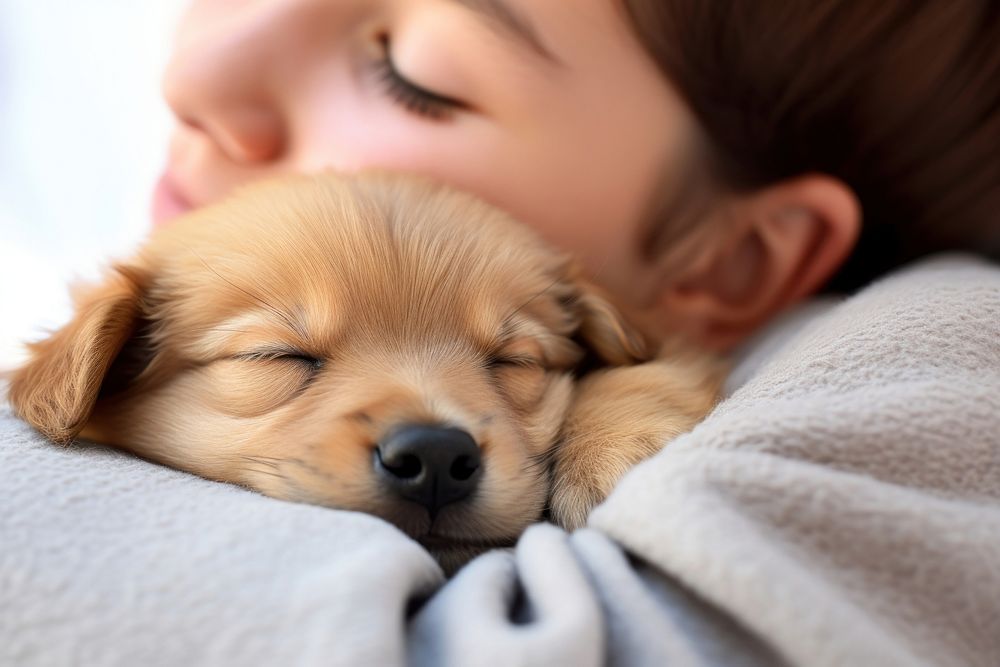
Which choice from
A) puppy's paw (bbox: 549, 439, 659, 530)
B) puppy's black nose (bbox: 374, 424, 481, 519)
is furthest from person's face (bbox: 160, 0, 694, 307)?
puppy's black nose (bbox: 374, 424, 481, 519)

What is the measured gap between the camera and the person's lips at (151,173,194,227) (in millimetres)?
2338

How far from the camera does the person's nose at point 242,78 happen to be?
2025 mm

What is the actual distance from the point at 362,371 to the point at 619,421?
0.46 meters

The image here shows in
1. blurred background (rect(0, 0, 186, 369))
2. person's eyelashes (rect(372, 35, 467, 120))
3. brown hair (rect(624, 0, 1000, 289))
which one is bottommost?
blurred background (rect(0, 0, 186, 369))

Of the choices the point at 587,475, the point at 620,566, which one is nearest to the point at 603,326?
the point at 587,475

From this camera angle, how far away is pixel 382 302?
1474 mm

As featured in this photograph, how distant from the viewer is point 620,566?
966 mm

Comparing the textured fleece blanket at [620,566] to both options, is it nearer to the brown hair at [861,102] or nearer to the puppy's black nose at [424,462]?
the puppy's black nose at [424,462]

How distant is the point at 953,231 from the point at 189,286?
2016 mm

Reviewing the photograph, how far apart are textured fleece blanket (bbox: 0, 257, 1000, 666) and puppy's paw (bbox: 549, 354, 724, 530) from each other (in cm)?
28

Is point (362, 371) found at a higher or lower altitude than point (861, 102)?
lower

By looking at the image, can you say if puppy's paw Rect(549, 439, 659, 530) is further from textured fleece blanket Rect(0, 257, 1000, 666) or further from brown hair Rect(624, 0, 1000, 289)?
brown hair Rect(624, 0, 1000, 289)

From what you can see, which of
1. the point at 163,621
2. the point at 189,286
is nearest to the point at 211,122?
the point at 189,286

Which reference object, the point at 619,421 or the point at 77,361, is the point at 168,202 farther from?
the point at 619,421
